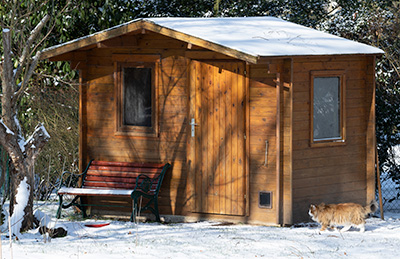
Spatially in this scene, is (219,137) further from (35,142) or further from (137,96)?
(35,142)

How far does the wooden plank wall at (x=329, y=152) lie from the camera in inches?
404

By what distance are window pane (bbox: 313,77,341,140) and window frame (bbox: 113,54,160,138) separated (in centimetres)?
243

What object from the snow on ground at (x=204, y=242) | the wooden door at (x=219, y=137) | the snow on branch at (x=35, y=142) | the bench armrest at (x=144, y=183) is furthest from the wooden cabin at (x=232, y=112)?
the snow on branch at (x=35, y=142)

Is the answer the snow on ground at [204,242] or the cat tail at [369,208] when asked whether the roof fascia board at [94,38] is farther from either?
the cat tail at [369,208]

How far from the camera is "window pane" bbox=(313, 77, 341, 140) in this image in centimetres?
1060

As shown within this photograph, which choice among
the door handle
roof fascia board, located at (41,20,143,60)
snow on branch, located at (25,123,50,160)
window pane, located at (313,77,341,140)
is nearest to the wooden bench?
the door handle

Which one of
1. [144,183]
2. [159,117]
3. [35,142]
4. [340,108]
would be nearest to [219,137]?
[159,117]

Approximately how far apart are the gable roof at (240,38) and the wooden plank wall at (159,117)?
418mm

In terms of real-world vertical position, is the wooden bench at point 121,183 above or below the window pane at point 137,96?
below

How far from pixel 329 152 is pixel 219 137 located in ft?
5.57

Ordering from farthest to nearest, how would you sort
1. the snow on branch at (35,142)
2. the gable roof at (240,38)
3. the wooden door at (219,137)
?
the wooden door at (219,137) < the gable roof at (240,38) < the snow on branch at (35,142)

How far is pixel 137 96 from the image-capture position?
11062 millimetres

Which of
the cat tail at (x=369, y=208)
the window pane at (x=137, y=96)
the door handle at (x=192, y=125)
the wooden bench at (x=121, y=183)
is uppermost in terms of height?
the window pane at (x=137, y=96)

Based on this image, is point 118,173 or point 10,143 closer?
point 10,143
